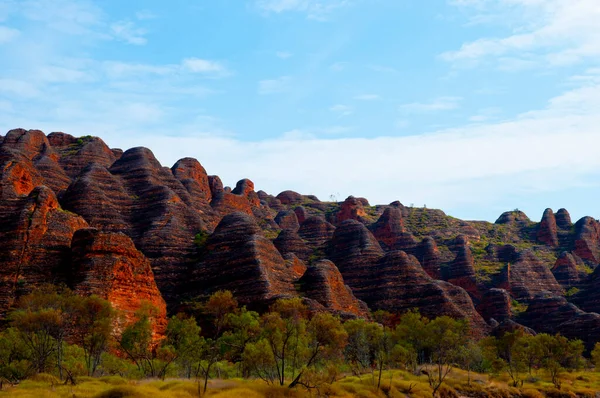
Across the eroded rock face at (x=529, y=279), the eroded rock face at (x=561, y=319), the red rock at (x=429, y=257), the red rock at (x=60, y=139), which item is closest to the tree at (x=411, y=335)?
the eroded rock face at (x=561, y=319)

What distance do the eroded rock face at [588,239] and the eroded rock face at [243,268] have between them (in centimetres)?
11802

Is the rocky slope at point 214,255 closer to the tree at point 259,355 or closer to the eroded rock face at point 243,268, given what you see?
the eroded rock face at point 243,268

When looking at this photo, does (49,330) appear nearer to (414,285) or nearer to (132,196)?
(132,196)

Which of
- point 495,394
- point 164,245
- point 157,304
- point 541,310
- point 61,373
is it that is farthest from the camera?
point 541,310

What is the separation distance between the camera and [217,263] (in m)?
85.1

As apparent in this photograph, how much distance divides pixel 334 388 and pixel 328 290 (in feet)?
127

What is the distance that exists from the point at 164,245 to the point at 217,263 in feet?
38.4

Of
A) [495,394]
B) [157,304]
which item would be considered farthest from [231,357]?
[495,394]

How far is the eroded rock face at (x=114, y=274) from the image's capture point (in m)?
63.4

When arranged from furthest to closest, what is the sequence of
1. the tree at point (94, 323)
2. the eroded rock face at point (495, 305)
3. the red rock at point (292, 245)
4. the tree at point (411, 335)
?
the red rock at point (292, 245)
the eroded rock face at point (495, 305)
the tree at point (411, 335)
the tree at point (94, 323)

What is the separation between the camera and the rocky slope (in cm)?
6812

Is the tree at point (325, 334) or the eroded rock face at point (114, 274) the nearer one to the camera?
the tree at point (325, 334)

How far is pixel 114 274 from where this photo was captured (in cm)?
6544

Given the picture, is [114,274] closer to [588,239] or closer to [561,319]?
[561,319]
